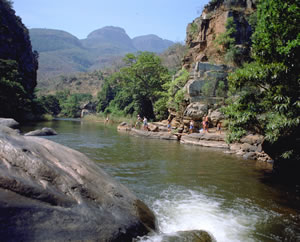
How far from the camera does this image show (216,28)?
89.8ft

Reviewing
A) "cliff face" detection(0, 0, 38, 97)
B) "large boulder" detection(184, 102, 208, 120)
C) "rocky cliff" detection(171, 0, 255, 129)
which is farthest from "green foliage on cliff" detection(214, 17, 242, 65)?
"cliff face" detection(0, 0, 38, 97)

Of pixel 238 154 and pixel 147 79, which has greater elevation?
Result: pixel 147 79

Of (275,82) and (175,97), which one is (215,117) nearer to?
(175,97)

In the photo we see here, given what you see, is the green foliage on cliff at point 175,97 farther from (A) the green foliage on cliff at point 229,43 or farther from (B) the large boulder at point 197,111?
(A) the green foliage on cliff at point 229,43

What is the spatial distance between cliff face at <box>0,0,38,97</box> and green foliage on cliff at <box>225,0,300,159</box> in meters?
37.6

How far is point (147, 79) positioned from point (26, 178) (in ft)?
116

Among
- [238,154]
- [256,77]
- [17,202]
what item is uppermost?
[256,77]

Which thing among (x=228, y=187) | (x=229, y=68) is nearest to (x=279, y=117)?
(x=228, y=187)

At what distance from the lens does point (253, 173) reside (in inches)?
356

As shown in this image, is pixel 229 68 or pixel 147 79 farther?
pixel 147 79

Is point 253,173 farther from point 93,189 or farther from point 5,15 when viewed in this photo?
point 5,15

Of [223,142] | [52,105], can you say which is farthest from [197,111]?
[52,105]

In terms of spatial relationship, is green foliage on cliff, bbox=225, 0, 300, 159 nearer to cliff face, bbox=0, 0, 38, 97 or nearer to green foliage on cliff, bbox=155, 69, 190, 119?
green foliage on cliff, bbox=155, 69, 190, 119

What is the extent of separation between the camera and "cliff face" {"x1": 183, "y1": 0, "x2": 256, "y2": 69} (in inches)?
1022
